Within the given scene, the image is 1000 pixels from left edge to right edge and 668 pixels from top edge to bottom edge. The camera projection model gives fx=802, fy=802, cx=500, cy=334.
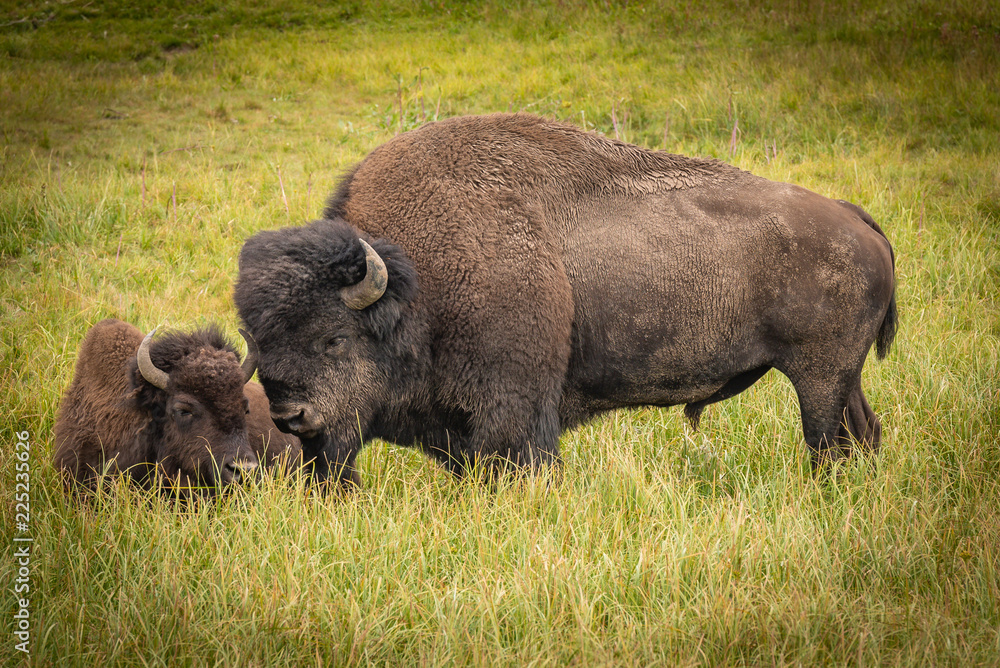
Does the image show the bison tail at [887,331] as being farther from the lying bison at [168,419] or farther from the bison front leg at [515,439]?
the lying bison at [168,419]

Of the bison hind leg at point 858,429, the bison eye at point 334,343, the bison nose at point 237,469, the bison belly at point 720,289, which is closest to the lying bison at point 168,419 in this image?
the bison nose at point 237,469

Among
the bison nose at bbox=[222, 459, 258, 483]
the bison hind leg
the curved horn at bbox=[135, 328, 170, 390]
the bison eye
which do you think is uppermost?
the bison eye

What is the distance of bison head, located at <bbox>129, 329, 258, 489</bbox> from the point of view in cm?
427

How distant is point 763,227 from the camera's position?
13.7 ft

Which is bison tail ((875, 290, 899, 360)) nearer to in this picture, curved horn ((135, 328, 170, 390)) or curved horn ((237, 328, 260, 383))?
curved horn ((237, 328, 260, 383))

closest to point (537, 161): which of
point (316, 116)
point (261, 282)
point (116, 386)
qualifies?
point (261, 282)

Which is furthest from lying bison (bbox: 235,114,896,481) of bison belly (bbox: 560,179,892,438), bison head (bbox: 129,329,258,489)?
bison head (bbox: 129,329,258,489)

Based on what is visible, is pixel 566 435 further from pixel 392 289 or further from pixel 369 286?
pixel 369 286

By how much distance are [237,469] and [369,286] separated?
4.18 feet

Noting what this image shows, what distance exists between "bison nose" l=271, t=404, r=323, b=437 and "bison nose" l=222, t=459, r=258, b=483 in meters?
0.35

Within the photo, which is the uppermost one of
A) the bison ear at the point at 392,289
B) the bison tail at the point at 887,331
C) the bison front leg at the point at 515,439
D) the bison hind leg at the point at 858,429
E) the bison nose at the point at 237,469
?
the bison ear at the point at 392,289

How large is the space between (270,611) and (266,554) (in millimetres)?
373

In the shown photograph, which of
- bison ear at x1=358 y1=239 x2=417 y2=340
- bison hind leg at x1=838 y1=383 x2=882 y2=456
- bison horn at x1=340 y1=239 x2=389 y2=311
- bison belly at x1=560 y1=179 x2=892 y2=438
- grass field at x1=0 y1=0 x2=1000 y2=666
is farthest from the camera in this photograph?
bison hind leg at x1=838 y1=383 x2=882 y2=456

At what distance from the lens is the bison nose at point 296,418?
13.0ft
